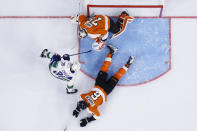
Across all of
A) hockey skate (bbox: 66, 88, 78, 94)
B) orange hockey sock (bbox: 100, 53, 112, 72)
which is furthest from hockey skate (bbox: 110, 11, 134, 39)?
hockey skate (bbox: 66, 88, 78, 94)

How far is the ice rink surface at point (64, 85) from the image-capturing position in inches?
103

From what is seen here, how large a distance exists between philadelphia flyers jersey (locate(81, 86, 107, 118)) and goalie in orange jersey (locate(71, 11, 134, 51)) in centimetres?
42

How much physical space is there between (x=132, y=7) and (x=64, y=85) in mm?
1114

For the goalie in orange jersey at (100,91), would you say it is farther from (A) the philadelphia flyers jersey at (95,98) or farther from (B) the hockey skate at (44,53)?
(B) the hockey skate at (44,53)

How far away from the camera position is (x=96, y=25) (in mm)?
2334

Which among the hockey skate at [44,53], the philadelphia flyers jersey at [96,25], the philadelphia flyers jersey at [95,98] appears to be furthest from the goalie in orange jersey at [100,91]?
the hockey skate at [44,53]

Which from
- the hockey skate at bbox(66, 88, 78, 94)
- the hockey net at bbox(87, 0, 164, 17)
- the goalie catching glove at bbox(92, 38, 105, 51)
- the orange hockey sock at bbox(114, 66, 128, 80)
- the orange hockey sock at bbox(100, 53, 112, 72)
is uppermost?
the hockey net at bbox(87, 0, 164, 17)

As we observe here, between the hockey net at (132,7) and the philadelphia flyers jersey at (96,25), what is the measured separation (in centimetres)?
27

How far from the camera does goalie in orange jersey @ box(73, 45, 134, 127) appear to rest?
7.83 feet

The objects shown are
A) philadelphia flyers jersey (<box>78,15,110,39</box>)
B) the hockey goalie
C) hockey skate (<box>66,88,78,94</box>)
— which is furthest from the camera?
hockey skate (<box>66,88,78,94</box>)

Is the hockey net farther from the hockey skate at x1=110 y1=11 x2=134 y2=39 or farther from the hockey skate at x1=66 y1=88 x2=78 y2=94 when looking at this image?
the hockey skate at x1=66 y1=88 x2=78 y2=94

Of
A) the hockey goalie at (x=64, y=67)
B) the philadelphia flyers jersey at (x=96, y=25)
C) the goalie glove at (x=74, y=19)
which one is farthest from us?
the goalie glove at (x=74, y=19)

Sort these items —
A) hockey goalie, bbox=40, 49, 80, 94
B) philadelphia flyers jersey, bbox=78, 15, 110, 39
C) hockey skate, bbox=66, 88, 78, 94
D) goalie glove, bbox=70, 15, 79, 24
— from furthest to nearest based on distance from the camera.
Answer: hockey skate, bbox=66, 88, 78, 94 → goalie glove, bbox=70, 15, 79, 24 → philadelphia flyers jersey, bbox=78, 15, 110, 39 → hockey goalie, bbox=40, 49, 80, 94

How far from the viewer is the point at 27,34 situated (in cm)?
269
